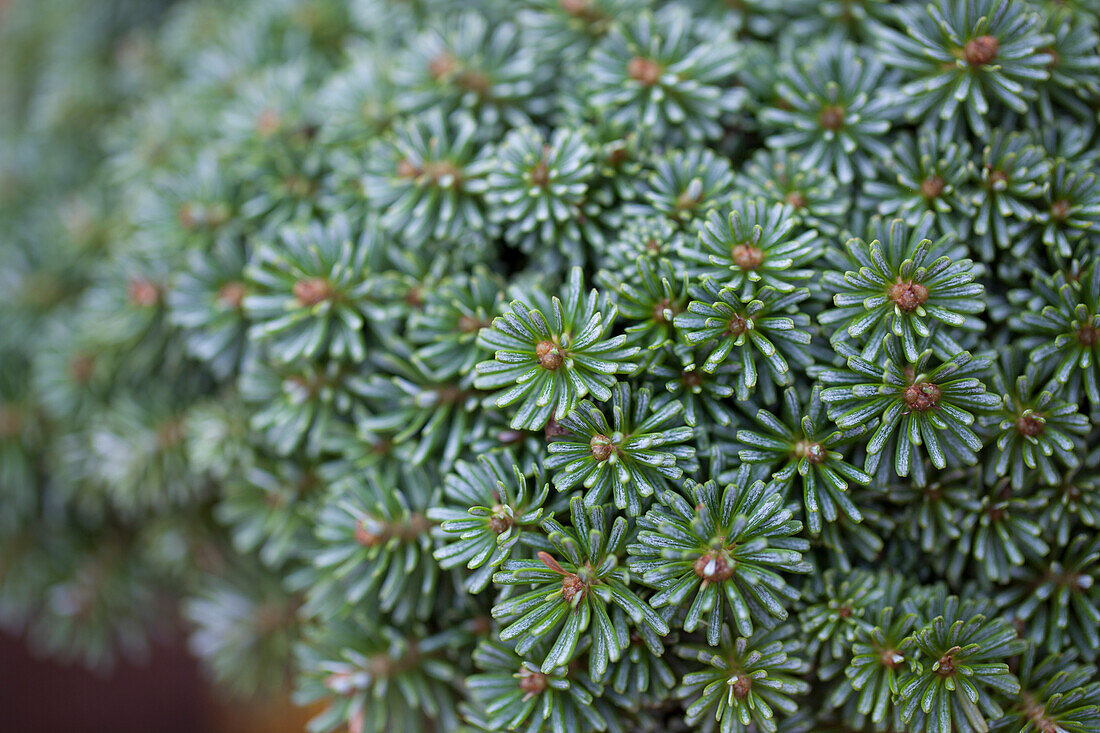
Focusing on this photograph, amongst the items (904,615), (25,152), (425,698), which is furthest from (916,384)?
(25,152)

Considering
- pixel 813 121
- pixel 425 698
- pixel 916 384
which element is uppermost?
pixel 813 121

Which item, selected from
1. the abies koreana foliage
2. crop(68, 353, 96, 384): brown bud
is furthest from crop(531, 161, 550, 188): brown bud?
crop(68, 353, 96, 384): brown bud

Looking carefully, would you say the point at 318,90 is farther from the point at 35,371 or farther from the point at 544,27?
the point at 35,371

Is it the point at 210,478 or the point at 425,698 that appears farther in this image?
the point at 210,478

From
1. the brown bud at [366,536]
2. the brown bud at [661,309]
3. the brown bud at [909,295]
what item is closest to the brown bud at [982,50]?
the brown bud at [909,295]

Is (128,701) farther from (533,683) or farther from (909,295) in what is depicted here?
(909,295)

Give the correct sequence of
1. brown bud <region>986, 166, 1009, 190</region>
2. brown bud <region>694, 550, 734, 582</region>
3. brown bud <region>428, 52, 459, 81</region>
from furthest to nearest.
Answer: brown bud <region>428, 52, 459, 81</region>
brown bud <region>986, 166, 1009, 190</region>
brown bud <region>694, 550, 734, 582</region>

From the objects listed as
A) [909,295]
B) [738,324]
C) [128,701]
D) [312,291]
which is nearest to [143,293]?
[312,291]

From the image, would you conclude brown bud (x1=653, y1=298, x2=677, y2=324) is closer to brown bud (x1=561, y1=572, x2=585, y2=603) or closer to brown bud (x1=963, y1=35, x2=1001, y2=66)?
brown bud (x1=561, y1=572, x2=585, y2=603)
